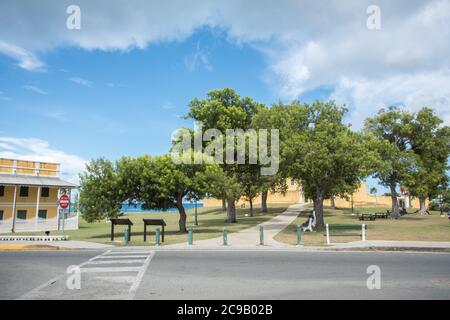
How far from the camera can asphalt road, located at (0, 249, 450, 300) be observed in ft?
28.2

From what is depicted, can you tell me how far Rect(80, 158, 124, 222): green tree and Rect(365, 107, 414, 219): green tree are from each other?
28741 mm

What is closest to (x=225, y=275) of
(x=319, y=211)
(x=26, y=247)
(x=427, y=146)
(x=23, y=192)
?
(x=26, y=247)

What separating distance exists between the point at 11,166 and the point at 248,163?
76.9ft

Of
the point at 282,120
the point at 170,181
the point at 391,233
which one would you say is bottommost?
the point at 391,233

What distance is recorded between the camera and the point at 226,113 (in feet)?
→ 132

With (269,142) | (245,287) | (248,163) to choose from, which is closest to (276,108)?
(269,142)

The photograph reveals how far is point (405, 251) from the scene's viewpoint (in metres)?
16.7

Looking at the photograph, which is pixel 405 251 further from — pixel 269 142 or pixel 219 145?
pixel 219 145

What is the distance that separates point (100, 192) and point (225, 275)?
1738cm

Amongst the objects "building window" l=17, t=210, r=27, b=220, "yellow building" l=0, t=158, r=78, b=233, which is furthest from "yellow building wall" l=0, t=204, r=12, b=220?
"building window" l=17, t=210, r=27, b=220

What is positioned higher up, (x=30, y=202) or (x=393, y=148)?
(x=393, y=148)

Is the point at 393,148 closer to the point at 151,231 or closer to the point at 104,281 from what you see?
the point at 151,231

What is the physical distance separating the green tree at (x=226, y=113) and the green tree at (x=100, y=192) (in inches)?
551

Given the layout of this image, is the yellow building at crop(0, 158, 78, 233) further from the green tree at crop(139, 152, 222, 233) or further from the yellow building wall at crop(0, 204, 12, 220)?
the green tree at crop(139, 152, 222, 233)
